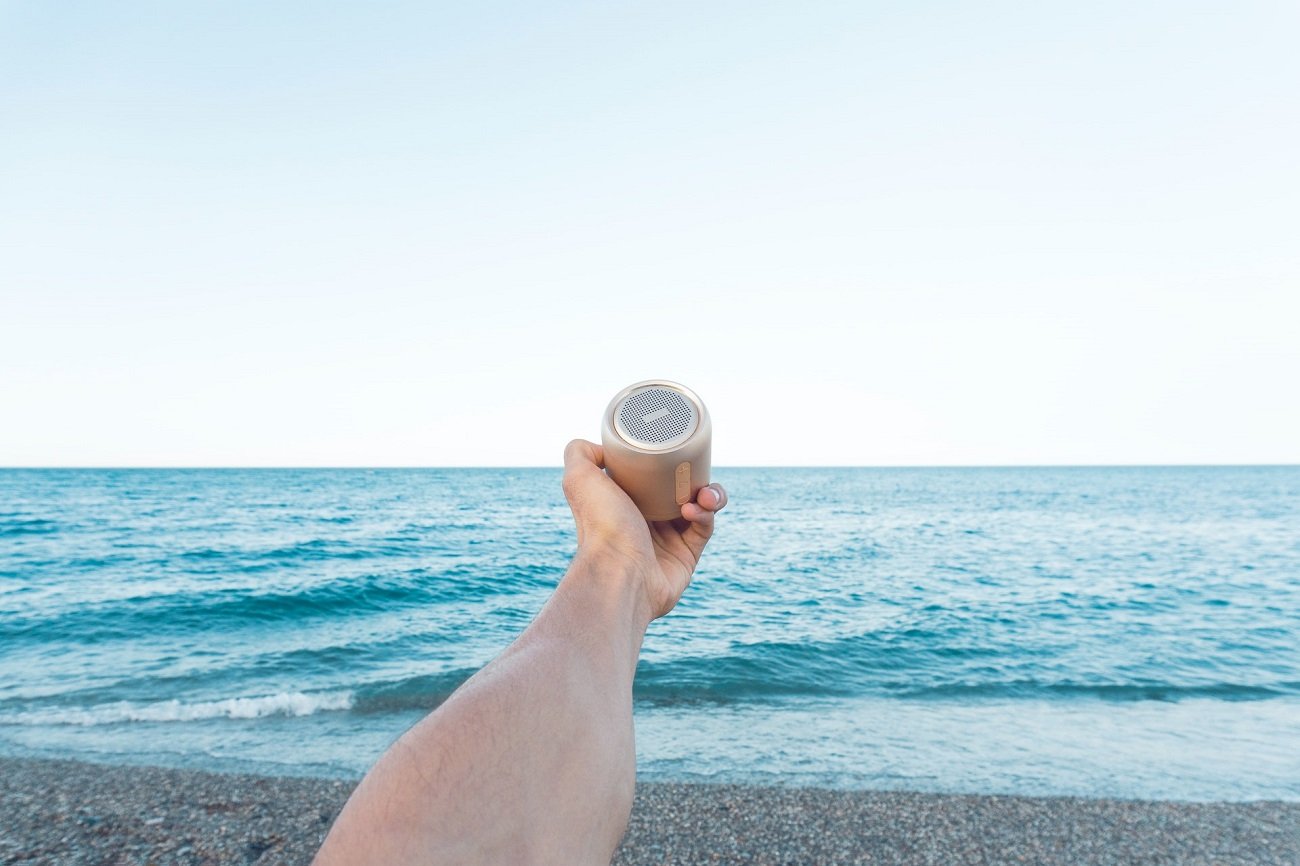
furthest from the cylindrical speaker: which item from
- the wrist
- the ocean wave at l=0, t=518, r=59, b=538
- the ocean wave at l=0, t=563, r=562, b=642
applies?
the ocean wave at l=0, t=518, r=59, b=538

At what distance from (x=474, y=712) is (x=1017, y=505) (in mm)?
51652

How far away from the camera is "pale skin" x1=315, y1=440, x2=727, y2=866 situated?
1.06 meters

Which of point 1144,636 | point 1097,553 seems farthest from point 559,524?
point 1144,636

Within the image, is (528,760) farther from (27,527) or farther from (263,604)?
(27,527)

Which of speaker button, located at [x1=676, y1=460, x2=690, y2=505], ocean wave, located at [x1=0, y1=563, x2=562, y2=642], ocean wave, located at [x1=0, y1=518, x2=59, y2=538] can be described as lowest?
ocean wave, located at [x1=0, y1=563, x2=562, y2=642]

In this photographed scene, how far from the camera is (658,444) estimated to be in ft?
6.87

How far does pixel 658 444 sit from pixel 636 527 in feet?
0.90

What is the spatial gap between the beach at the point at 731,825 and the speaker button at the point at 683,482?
3526mm

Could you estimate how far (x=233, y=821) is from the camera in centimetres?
503

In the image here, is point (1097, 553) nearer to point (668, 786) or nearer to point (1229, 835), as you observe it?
point (1229, 835)

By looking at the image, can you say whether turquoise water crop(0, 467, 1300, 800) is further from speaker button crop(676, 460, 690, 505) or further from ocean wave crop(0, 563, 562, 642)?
speaker button crop(676, 460, 690, 505)

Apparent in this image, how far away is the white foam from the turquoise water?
0.04 m

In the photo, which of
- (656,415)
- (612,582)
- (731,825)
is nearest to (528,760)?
(612,582)

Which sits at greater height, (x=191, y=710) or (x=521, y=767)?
(x=521, y=767)
